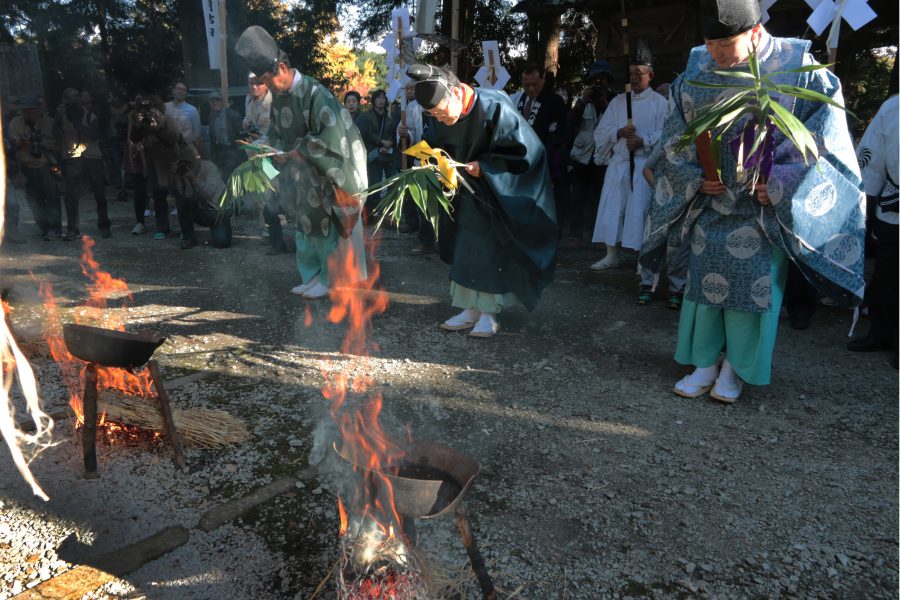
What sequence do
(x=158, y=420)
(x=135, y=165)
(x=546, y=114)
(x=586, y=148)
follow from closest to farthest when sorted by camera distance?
(x=158, y=420) < (x=546, y=114) < (x=586, y=148) < (x=135, y=165)

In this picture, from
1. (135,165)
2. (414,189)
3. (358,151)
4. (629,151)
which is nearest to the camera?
(414,189)

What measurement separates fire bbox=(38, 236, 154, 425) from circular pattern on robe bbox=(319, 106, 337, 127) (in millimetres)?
2334

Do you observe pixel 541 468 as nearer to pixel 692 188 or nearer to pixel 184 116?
pixel 692 188

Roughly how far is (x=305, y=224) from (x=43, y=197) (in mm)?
4942

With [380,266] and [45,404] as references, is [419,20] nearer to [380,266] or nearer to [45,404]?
[380,266]

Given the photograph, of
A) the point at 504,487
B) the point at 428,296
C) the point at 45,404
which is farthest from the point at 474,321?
the point at 45,404

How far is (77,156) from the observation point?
340 inches

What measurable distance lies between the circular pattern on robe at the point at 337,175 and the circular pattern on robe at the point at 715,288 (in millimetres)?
3137

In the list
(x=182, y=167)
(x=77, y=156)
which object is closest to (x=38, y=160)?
(x=77, y=156)

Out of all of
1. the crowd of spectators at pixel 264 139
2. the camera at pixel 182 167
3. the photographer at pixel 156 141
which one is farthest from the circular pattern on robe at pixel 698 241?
the photographer at pixel 156 141

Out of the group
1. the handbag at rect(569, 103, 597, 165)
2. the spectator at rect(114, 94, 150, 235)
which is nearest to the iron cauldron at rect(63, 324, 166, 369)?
the handbag at rect(569, 103, 597, 165)

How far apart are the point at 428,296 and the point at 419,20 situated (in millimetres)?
3899

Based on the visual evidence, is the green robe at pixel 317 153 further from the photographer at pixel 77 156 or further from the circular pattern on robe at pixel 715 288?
the photographer at pixel 77 156

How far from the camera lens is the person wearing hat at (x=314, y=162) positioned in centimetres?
539
